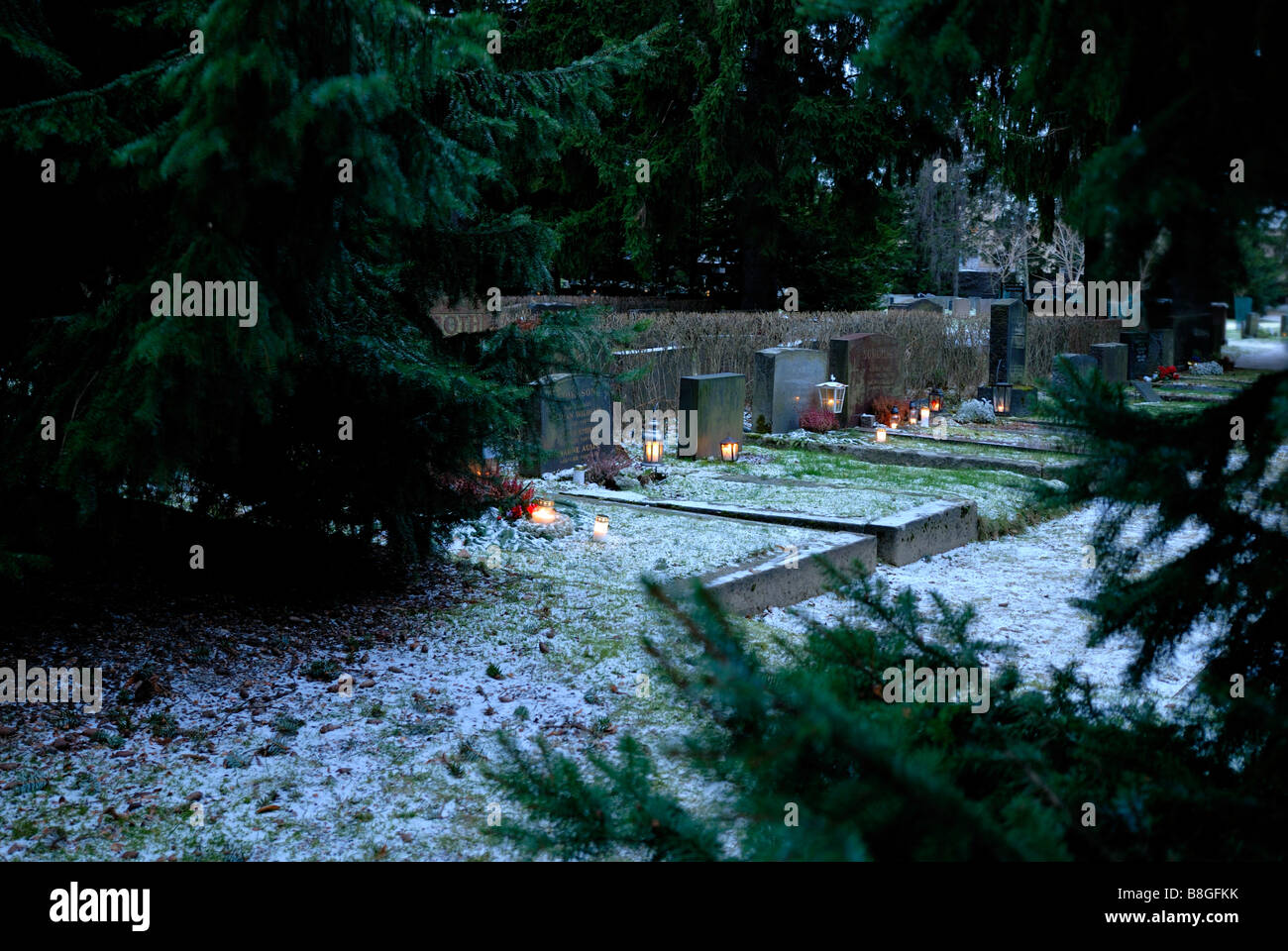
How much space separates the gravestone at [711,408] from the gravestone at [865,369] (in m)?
3.15

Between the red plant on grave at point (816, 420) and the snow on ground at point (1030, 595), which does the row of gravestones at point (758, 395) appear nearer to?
the red plant on grave at point (816, 420)

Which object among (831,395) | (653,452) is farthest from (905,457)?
(653,452)

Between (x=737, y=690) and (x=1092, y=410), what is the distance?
1091 millimetres

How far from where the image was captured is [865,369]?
1611 cm

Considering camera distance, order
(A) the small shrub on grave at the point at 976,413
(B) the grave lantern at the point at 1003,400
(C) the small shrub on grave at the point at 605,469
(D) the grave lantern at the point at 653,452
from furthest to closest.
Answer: (B) the grave lantern at the point at 1003,400, (A) the small shrub on grave at the point at 976,413, (D) the grave lantern at the point at 653,452, (C) the small shrub on grave at the point at 605,469

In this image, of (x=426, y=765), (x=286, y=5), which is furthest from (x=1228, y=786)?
(x=286, y=5)

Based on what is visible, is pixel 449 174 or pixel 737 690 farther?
pixel 449 174

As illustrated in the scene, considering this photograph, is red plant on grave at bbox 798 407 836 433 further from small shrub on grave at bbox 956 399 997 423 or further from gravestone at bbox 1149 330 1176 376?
gravestone at bbox 1149 330 1176 376

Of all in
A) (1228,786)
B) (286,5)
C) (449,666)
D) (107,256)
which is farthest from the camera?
(449,666)

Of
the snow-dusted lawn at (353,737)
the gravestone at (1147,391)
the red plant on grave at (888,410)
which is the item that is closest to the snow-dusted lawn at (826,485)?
the red plant on grave at (888,410)

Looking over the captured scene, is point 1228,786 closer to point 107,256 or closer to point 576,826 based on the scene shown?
point 576,826

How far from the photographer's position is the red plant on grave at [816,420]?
49.4ft
